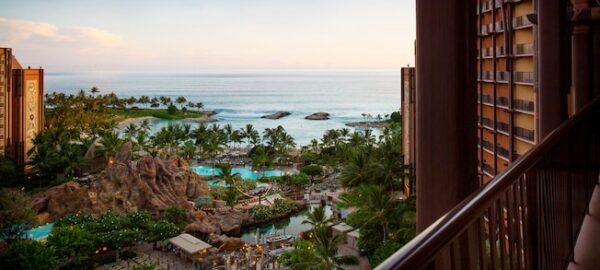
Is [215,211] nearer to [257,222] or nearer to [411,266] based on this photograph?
[257,222]

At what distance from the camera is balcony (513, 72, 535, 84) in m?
15.0

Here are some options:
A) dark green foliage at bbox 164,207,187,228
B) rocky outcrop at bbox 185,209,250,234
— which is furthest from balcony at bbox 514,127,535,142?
dark green foliage at bbox 164,207,187,228

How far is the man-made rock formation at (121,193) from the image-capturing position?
765 inches

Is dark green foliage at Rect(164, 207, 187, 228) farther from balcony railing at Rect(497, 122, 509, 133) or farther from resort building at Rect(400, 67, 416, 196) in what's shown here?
balcony railing at Rect(497, 122, 509, 133)

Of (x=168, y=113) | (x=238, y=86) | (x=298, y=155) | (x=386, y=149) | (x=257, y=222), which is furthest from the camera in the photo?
(x=238, y=86)

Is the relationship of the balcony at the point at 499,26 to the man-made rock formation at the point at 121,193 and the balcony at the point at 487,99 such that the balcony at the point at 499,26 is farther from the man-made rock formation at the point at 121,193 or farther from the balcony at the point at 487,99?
the man-made rock formation at the point at 121,193

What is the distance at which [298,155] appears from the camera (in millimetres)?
33250

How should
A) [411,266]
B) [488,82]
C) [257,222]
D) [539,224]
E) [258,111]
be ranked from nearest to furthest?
[411,266], [539,224], [488,82], [257,222], [258,111]

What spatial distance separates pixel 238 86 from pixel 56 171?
113 m

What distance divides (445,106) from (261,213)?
62.3 ft

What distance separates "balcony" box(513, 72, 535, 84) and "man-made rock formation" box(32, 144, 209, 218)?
12959mm

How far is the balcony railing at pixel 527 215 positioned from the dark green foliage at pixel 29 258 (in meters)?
12.8

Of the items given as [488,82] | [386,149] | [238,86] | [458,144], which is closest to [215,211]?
[386,149]

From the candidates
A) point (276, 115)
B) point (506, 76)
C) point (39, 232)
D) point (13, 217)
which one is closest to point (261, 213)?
point (39, 232)
